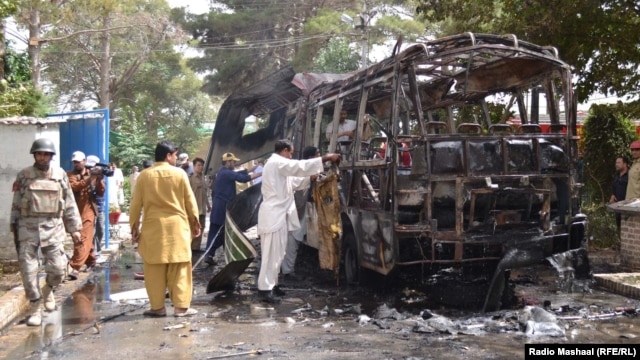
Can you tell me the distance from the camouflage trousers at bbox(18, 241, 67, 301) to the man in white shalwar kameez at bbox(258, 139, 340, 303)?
6.48 ft

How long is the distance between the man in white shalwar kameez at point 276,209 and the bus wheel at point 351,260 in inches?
29.5

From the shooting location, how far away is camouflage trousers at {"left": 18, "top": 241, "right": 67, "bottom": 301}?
20.5 ft

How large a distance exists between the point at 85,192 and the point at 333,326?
468cm

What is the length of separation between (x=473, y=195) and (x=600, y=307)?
155cm

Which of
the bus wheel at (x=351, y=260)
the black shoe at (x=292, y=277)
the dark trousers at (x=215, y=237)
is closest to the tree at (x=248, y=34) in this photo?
the dark trousers at (x=215, y=237)

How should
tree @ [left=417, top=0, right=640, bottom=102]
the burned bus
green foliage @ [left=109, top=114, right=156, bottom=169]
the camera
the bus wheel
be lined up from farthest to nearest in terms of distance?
green foliage @ [left=109, top=114, right=156, bottom=169]
tree @ [left=417, top=0, right=640, bottom=102]
the camera
the bus wheel
the burned bus

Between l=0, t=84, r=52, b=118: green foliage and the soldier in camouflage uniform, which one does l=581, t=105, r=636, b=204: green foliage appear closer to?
the soldier in camouflage uniform

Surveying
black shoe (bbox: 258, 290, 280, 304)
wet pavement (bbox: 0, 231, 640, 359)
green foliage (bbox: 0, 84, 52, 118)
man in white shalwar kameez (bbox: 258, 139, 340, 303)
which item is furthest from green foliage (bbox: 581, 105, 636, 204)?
green foliage (bbox: 0, 84, 52, 118)

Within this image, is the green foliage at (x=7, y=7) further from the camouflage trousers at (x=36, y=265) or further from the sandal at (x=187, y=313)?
the sandal at (x=187, y=313)

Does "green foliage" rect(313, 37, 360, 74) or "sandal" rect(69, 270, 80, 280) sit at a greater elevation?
"green foliage" rect(313, 37, 360, 74)

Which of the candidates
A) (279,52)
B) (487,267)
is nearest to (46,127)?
(487,267)

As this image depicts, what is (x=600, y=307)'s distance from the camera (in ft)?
20.3

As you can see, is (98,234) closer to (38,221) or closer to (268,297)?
(38,221)

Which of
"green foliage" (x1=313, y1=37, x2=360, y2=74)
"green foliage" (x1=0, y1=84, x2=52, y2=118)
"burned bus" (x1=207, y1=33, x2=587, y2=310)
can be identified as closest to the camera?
"burned bus" (x1=207, y1=33, x2=587, y2=310)
